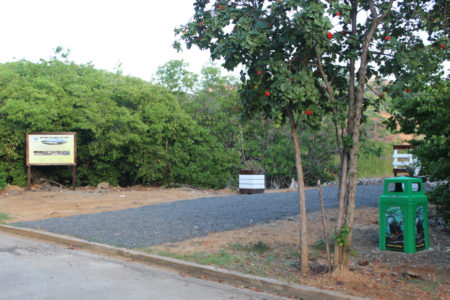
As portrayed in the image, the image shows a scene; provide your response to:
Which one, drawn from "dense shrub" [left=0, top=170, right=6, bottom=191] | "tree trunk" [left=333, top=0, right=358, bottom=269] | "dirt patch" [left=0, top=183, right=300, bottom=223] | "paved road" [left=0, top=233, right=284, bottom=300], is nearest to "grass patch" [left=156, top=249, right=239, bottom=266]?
"paved road" [left=0, top=233, right=284, bottom=300]

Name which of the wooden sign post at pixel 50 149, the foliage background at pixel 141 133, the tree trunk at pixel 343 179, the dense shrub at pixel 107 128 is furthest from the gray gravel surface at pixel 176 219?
the wooden sign post at pixel 50 149

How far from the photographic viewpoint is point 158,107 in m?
20.8

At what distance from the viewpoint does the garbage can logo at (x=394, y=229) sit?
286 inches

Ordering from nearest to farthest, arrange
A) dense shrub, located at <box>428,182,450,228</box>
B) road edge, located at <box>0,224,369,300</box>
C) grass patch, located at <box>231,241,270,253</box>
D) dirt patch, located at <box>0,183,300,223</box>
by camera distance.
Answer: road edge, located at <box>0,224,369,300</box>, dense shrub, located at <box>428,182,450,228</box>, grass patch, located at <box>231,241,270,253</box>, dirt patch, located at <box>0,183,300,223</box>

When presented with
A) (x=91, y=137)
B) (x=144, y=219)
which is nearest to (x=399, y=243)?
(x=144, y=219)

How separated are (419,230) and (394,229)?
0.39m

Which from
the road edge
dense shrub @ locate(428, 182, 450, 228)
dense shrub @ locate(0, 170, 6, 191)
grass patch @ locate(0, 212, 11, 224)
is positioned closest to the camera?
the road edge

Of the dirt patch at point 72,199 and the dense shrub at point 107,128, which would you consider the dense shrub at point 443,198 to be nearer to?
the dirt patch at point 72,199

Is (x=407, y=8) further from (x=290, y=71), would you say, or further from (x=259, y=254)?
(x=259, y=254)

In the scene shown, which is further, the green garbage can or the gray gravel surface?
the gray gravel surface

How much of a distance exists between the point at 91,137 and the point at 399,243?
16204mm

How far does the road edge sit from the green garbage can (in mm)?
2197

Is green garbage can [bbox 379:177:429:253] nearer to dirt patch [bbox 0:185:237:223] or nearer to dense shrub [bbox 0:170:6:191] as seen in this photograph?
dirt patch [bbox 0:185:237:223]

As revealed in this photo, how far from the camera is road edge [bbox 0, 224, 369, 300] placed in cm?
584
